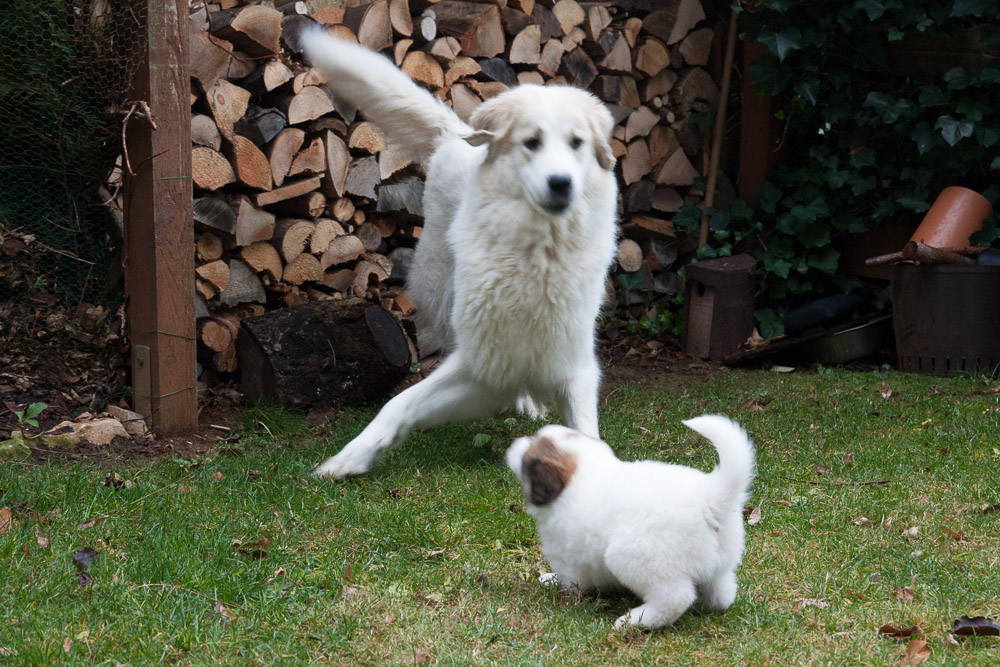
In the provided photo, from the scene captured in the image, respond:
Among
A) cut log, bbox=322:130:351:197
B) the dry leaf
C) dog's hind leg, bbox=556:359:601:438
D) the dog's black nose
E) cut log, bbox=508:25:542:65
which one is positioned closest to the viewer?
the dry leaf

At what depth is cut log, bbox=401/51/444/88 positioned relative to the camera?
5473mm

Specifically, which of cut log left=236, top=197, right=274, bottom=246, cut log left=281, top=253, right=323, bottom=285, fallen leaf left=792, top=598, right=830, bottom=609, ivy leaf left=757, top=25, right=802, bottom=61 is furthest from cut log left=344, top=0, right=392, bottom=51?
fallen leaf left=792, top=598, right=830, bottom=609

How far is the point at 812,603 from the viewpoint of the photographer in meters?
2.42

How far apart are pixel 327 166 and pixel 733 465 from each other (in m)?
3.62

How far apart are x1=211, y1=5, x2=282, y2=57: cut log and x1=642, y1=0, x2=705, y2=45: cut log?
3.02 meters

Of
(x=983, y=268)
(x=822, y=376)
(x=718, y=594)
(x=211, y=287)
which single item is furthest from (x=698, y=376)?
(x=718, y=594)

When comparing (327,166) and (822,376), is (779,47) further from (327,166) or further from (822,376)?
(327,166)

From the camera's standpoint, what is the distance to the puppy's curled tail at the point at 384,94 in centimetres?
437

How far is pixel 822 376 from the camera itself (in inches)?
227

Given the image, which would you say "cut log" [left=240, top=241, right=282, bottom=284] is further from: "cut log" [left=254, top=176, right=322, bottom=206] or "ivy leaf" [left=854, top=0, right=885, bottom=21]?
"ivy leaf" [left=854, top=0, right=885, bottom=21]

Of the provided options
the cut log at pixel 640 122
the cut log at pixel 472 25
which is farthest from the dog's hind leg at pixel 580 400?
the cut log at pixel 640 122

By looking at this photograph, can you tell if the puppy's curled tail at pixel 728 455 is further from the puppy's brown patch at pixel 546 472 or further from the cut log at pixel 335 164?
the cut log at pixel 335 164

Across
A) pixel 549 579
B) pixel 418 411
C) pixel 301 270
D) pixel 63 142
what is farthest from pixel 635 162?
pixel 549 579

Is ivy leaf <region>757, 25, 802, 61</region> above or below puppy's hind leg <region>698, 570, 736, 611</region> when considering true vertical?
above
